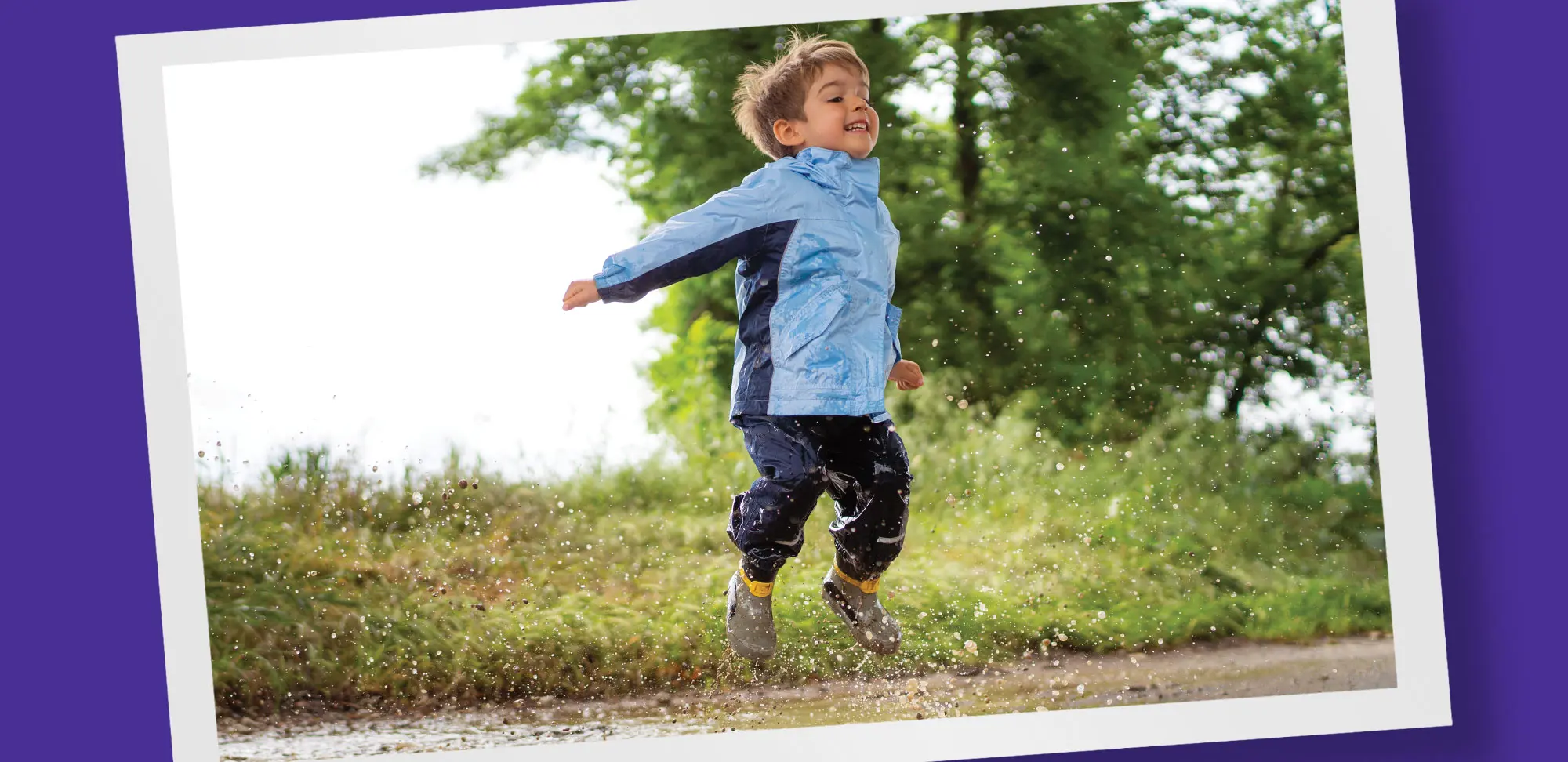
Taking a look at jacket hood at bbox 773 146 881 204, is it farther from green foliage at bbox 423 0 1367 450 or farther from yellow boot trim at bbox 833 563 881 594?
yellow boot trim at bbox 833 563 881 594

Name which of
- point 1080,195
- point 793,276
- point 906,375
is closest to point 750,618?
point 906,375

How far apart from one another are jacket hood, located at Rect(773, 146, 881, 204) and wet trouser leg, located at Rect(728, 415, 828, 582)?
53cm

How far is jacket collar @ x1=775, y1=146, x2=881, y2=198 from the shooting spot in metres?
2.82

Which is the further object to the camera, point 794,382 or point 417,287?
point 417,287

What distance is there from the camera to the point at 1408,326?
3166 millimetres

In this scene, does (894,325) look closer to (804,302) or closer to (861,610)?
(804,302)

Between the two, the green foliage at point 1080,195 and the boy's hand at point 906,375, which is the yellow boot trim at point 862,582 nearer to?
the boy's hand at point 906,375

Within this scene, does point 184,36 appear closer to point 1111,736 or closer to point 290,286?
point 290,286

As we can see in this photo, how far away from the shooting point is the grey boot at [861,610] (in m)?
3.05

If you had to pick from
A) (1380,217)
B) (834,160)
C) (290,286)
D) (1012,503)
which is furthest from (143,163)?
(1380,217)

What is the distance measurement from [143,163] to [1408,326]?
3119mm

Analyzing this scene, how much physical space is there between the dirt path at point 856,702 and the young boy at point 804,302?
31cm

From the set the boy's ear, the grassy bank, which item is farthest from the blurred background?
the boy's ear

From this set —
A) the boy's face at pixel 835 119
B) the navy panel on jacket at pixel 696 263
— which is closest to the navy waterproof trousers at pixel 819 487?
the navy panel on jacket at pixel 696 263
